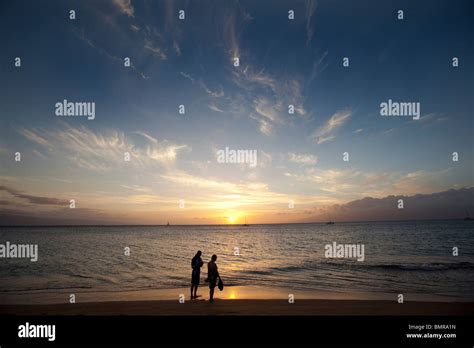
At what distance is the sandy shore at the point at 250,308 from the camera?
1340cm

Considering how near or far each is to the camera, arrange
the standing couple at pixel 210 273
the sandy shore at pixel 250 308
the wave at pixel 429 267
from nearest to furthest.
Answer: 1. the sandy shore at pixel 250 308
2. the standing couple at pixel 210 273
3. the wave at pixel 429 267

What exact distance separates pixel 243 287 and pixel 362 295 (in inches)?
296

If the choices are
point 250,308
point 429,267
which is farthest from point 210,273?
point 429,267

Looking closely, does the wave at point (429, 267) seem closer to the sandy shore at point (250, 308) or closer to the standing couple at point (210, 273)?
the sandy shore at point (250, 308)

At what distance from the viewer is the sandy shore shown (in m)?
13.4

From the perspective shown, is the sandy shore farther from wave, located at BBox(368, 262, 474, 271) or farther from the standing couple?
wave, located at BBox(368, 262, 474, 271)

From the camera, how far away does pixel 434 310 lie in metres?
14.2

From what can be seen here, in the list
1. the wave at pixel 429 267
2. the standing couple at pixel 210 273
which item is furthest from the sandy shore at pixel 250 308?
the wave at pixel 429 267

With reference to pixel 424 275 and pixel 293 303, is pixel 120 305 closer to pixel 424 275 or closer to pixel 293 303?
pixel 293 303

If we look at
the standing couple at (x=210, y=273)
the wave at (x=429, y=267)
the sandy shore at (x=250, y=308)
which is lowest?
the wave at (x=429, y=267)

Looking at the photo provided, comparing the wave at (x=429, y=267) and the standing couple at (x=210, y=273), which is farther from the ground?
the standing couple at (x=210, y=273)

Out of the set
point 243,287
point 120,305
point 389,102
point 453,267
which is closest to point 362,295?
point 243,287

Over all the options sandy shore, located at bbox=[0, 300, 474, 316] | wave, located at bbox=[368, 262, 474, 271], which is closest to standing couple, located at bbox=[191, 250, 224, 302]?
sandy shore, located at bbox=[0, 300, 474, 316]

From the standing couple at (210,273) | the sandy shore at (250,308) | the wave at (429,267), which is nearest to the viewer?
the sandy shore at (250,308)
